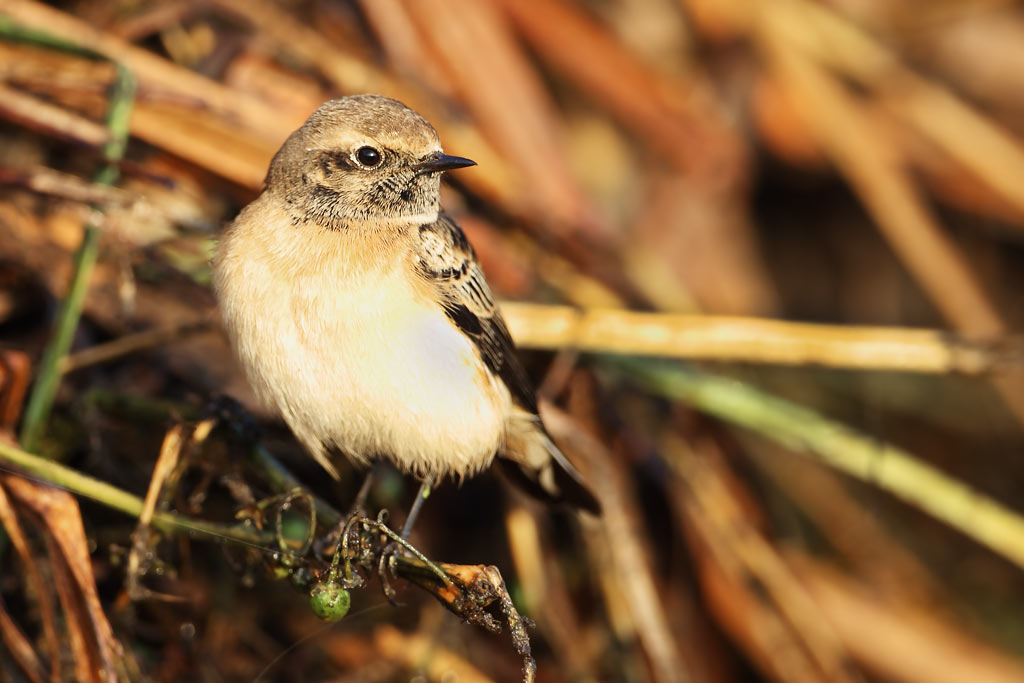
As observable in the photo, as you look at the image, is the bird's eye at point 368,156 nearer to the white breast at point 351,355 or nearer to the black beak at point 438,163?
the black beak at point 438,163

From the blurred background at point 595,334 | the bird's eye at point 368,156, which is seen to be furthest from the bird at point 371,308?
the blurred background at point 595,334

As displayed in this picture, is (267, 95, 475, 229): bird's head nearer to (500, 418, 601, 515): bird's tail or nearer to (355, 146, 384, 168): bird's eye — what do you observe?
(355, 146, 384, 168): bird's eye

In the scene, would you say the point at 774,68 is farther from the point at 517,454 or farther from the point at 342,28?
the point at 517,454

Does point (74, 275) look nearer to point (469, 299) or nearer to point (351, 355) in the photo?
point (351, 355)

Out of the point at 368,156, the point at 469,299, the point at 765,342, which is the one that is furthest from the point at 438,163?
the point at 765,342

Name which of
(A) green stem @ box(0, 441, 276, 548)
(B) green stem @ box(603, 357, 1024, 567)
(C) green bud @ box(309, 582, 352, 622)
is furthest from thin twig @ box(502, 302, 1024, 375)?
(C) green bud @ box(309, 582, 352, 622)

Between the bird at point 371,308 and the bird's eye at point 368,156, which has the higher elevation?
the bird's eye at point 368,156

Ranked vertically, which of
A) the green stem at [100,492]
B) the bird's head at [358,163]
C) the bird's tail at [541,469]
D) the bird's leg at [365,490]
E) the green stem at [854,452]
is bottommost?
the bird's leg at [365,490]
